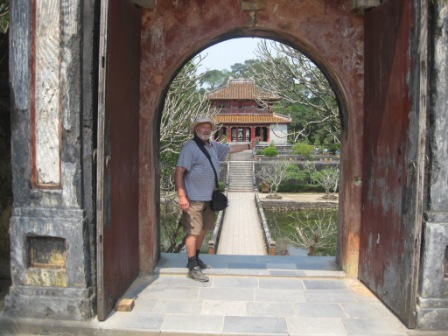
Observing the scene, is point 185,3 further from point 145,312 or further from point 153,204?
point 145,312

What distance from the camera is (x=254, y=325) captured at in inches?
120

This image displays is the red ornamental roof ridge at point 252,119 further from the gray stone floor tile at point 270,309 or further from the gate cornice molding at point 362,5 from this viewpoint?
the gray stone floor tile at point 270,309

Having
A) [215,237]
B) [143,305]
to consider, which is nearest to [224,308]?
[143,305]

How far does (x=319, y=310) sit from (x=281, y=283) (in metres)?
0.63

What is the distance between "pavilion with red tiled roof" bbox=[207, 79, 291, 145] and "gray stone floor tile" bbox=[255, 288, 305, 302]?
1245 inches

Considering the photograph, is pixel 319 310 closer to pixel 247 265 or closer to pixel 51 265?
pixel 247 265

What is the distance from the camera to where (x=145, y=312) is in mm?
3236

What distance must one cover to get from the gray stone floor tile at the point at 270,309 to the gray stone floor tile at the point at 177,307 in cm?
42

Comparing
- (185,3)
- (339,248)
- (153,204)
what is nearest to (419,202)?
(339,248)

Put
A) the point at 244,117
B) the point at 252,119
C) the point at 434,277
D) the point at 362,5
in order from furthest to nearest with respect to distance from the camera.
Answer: the point at 244,117 < the point at 252,119 < the point at 362,5 < the point at 434,277

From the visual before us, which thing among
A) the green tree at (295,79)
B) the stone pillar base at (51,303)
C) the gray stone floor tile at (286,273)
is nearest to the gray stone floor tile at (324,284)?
the gray stone floor tile at (286,273)

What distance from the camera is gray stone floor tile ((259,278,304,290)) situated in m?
3.80

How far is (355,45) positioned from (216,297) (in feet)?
8.77

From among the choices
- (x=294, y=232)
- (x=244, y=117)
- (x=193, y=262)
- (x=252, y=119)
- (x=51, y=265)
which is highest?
(x=244, y=117)
